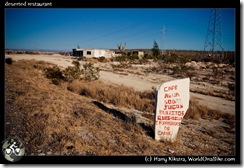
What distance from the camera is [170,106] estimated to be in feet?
12.8

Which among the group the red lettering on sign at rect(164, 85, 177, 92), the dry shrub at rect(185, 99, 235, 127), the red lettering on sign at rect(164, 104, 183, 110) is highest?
the red lettering on sign at rect(164, 85, 177, 92)

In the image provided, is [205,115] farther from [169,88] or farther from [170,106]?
[169,88]

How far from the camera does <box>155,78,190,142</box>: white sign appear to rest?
3.85m

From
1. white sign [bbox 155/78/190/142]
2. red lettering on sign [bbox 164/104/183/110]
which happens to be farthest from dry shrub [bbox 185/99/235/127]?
red lettering on sign [bbox 164/104/183/110]

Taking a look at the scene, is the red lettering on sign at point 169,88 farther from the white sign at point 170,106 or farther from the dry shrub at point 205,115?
the dry shrub at point 205,115

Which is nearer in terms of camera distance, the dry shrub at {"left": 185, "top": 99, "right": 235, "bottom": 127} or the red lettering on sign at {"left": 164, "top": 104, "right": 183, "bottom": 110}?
the red lettering on sign at {"left": 164, "top": 104, "right": 183, "bottom": 110}

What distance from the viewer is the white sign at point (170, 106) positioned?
12.6 feet

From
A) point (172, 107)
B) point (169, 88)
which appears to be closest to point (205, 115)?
point (172, 107)

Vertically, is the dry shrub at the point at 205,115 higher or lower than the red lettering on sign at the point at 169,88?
lower

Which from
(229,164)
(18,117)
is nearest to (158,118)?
(229,164)

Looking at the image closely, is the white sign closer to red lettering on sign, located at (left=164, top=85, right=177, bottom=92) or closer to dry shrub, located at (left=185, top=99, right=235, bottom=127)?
red lettering on sign, located at (left=164, top=85, right=177, bottom=92)

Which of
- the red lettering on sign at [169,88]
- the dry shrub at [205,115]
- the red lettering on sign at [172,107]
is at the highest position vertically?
the red lettering on sign at [169,88]

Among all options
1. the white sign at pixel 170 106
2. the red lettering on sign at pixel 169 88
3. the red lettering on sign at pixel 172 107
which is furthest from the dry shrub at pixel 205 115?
the red lettering on sign at pixel 169 88

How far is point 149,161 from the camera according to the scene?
11.5ft
